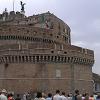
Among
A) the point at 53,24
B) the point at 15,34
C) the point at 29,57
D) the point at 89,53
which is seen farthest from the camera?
the point at 53,24

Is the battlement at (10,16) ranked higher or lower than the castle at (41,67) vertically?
higher

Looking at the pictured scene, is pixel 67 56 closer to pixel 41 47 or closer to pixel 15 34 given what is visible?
pixel 41 47

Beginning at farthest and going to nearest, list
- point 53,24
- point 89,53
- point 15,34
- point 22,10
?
1. point 22,10
2. point 53,24
3. point 15,34
4. point 89,53

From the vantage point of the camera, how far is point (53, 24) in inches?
1921

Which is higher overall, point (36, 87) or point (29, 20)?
point (29, 20)

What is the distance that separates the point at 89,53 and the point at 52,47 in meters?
4.51

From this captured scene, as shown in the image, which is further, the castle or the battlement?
the battlement

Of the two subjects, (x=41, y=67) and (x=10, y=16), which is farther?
(x=10, y=16)

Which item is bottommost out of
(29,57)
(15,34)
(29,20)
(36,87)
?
(36,87)

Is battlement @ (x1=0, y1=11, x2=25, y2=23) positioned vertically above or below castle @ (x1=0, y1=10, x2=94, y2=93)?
above

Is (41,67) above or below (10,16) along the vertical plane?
below

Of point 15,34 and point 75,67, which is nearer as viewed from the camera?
point 75,67

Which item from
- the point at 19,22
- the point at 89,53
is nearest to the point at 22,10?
the point at 19,22

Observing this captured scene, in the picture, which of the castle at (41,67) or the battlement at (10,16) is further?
the battlement at (10,16)
